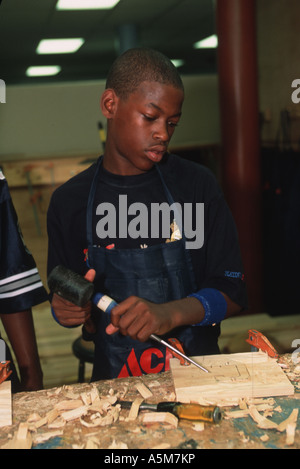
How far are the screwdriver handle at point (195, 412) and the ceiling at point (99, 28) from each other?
535 centimetres

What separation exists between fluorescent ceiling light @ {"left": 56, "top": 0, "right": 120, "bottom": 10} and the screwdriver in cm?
537

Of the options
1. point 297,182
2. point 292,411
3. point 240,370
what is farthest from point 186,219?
point 297,182

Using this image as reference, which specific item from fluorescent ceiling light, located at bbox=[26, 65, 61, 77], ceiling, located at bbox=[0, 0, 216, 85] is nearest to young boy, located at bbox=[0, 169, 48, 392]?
ceiling, located at bbox=[0, 0, 216, 85]

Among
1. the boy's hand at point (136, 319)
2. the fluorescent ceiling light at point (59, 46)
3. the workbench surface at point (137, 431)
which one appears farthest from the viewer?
the fluorescent ceiling light at point (59, 46)

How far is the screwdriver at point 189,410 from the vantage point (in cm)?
117

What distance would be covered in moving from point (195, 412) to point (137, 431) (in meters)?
0.14

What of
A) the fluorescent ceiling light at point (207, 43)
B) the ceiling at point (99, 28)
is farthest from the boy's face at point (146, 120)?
the fluorescent ceiling light at point (207, 43)

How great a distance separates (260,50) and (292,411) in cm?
390

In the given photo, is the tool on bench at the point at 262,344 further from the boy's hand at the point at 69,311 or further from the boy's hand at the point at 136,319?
the boy's hand at the point at 69,311

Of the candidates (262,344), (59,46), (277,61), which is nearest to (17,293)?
(262,344)

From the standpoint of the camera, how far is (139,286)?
1638mm

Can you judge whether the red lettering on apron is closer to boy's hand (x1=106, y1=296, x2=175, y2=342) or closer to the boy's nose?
boy's hand (x1=106, y1=296, x2=175, y2=342)

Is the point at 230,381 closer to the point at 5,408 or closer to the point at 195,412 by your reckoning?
the point at 195,412

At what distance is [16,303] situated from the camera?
5.07ft
